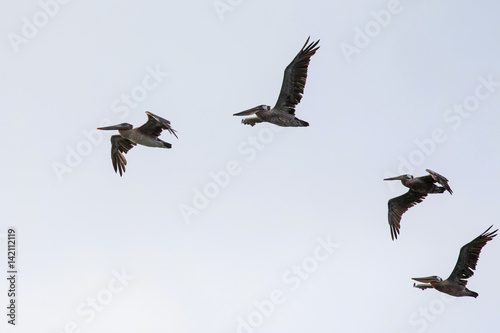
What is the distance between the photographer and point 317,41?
22188 mm

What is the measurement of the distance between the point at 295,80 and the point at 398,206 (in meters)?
5.19

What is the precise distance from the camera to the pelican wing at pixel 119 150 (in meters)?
23.8

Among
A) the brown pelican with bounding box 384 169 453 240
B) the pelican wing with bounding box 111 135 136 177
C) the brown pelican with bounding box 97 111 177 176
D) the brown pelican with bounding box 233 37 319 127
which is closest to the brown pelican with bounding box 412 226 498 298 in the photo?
the brown pelican with bounding box 384 169 453 240

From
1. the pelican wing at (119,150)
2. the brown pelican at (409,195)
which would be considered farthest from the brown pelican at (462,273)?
the pelican wing at (119,150)

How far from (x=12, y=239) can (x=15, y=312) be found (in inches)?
81.8

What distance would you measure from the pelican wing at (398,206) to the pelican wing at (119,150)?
7.31 m

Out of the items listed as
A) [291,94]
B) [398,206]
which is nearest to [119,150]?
[291,94]

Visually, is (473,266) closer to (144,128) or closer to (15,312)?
(144,128)

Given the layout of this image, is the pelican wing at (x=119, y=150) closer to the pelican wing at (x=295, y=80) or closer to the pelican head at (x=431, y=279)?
→ the pelican wing at (x=295, y=80)

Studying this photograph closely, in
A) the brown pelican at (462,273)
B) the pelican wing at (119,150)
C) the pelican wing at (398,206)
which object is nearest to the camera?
the brown pelican at (462,273)

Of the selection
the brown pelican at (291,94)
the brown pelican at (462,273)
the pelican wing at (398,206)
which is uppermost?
the brown pelican at (291,94)

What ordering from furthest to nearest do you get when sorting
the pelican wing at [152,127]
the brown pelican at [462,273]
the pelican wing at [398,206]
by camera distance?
the pelican wing at [398,206] < the brown pelican at [462,273] < the pelican wing at [152,127]

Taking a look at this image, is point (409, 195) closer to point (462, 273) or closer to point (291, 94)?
point (462, 273)

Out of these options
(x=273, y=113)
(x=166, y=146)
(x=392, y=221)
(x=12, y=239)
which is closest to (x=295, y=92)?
(x=273, y=113)
